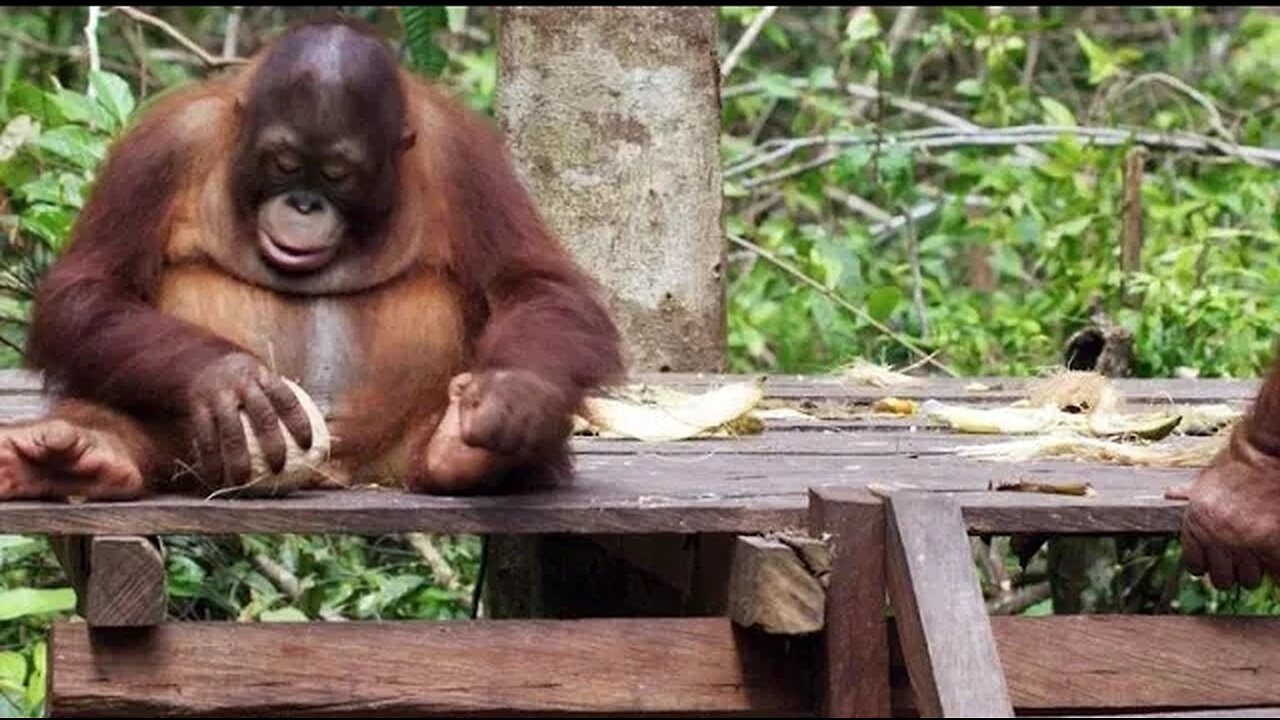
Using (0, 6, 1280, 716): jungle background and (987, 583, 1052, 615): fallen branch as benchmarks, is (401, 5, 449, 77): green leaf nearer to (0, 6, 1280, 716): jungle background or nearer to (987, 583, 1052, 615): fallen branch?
(0, 6, 1280, 716): jungle background

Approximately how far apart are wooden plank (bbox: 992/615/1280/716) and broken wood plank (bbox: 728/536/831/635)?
303mm

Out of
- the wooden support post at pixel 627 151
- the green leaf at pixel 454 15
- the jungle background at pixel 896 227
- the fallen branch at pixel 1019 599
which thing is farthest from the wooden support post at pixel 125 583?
the green leaf at pixel 454 15

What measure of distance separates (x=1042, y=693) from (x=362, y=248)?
3.85ft

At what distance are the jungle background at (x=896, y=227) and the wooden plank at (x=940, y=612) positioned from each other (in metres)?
1.50

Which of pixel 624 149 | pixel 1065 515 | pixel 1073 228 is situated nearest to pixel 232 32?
pixel 1073 228

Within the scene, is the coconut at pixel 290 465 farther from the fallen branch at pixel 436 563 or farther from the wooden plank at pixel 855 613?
the fallen branch at pixel 436 563

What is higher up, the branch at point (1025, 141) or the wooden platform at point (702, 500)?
the branch at point (1025, 141)

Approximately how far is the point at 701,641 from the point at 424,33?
294 centimetres

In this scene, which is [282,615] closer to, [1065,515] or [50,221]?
[50,221]

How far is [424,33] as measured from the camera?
18.9 ft

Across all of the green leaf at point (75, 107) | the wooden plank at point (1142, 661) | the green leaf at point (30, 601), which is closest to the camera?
the wooden plank at point (1142, 661)

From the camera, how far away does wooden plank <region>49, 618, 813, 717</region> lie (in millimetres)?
2955

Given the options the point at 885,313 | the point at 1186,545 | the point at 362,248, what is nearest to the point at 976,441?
the point at 1186,545

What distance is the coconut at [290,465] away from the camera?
3061mm
